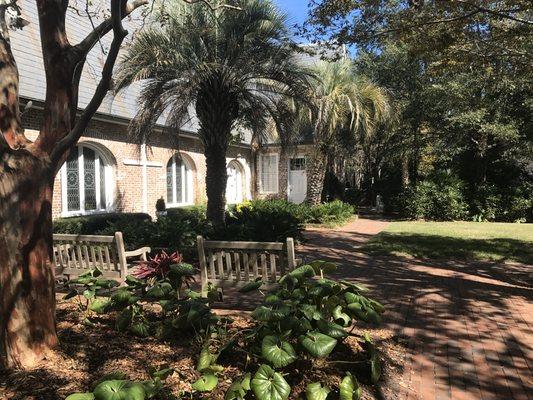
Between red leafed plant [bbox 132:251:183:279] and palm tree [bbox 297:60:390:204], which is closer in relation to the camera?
red leafed plant [bbox 132:251:183:279]

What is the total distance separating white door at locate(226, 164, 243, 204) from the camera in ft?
76.8

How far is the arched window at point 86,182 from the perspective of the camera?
12898 millimetres

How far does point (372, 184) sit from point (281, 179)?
5.15 m

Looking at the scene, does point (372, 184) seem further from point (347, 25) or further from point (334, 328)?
point (334, 328)

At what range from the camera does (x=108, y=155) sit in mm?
14172

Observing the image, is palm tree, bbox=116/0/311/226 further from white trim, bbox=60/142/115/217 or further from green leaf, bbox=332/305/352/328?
green leaf, bbox=332/305/352/328

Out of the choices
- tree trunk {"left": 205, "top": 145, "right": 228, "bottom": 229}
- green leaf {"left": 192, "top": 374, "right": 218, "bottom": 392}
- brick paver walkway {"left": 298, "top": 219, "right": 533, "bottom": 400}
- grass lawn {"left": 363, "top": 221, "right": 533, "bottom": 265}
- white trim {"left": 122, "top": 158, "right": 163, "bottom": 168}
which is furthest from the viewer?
white trim {"left": 122, "top": 158, "right": 163, "bottom": 168}

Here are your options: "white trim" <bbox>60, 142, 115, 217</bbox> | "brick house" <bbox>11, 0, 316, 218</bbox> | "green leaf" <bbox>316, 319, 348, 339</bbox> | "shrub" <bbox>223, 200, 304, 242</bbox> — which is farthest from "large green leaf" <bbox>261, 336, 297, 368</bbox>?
"white trim" <bbox>60, 142, 115, 217</bbox>

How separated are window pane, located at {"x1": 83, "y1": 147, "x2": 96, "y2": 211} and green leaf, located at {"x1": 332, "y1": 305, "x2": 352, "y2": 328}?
37.0 ft

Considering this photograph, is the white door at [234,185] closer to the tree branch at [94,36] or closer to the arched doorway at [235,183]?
the arched doorway at [235,183]

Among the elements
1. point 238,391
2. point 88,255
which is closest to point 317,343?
point 238,391

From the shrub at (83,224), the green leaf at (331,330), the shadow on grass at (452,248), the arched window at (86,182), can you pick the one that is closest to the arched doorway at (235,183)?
the arched window at (86,182)

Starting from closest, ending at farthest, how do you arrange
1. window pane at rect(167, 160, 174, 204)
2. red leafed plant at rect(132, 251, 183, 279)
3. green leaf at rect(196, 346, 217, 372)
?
green leaf at rect(196, 346, 217, 372), red leafed plant at rect(132, 251, 183, 279), window pane at rect(167, 160, 174, 204)

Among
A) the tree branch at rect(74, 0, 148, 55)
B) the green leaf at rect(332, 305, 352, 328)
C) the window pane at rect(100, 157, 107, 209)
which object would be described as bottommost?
the green leaf at rect(332, 305, 352, 328)
